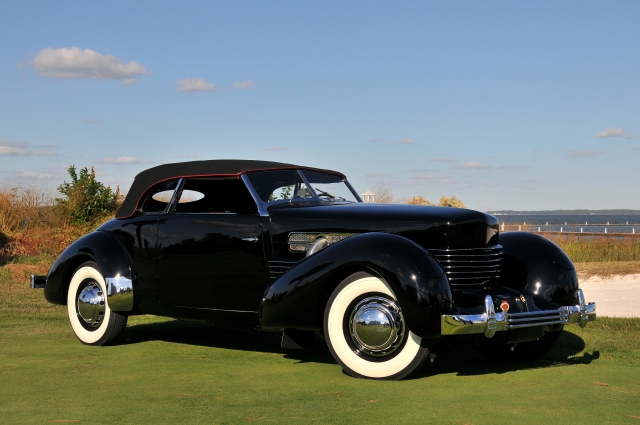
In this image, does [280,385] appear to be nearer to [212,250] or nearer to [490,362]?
[212,250]

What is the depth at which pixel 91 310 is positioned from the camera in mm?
7914

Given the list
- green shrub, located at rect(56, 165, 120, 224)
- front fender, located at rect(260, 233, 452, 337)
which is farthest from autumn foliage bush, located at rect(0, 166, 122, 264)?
front fender, located at rect(260, 233, 452, 337)

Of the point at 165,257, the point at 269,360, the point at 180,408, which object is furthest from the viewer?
the point at 165,257

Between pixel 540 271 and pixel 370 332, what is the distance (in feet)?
6.64

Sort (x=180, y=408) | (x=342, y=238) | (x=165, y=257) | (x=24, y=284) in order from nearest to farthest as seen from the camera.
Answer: (x=180, y=408), (x=342, y=238), (x=165, y=257), (x=24, y=284)

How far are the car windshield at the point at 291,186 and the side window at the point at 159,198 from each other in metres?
1.03

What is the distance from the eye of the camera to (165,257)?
7.33 metres

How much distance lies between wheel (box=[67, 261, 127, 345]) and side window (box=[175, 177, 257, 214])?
1213mm

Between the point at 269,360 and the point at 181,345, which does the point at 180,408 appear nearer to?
the point at 269,360

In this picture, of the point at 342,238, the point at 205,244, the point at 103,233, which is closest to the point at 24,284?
the point at 103,233

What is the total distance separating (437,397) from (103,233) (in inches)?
170

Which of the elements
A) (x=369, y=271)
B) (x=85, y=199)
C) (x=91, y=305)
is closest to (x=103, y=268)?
(x=91, y=305)

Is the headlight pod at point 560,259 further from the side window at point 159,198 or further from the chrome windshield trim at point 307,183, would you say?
the side window at point 159,198

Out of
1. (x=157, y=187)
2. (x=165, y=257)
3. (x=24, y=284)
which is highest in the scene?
(x=157, y=187)
